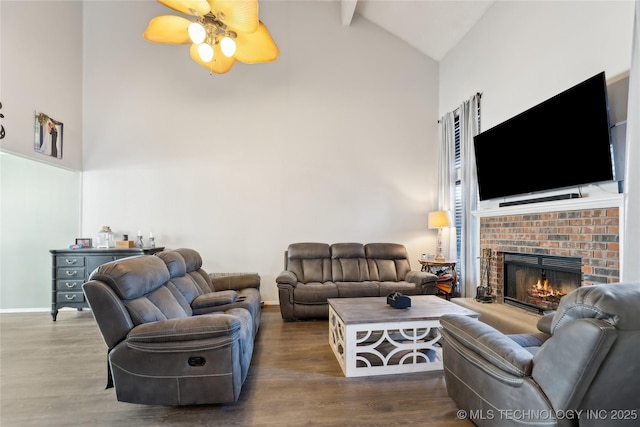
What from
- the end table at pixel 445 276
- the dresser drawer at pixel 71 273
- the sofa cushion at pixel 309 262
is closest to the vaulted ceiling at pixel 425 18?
the end table at pixel 445 276

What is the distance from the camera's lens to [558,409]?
1.20 metres

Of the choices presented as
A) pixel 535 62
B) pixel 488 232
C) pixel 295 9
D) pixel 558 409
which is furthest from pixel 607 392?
pixel 295 9

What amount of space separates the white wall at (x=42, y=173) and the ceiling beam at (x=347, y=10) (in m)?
3.91

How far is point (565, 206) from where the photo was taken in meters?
2.66

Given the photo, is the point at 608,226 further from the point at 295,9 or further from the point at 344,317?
the point at 295,9

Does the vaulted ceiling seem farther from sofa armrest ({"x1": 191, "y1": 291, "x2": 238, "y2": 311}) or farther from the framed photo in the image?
the framed photo

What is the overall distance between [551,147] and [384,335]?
7.68ft

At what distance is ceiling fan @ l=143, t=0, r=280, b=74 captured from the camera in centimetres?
224

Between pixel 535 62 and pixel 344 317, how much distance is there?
10.7ft

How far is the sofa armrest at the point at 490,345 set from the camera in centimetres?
137

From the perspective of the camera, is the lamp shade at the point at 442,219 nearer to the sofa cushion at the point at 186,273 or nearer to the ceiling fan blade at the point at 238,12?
the sofa cushion at the point at 186,273

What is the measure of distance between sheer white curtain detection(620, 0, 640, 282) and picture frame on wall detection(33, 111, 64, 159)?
590cm

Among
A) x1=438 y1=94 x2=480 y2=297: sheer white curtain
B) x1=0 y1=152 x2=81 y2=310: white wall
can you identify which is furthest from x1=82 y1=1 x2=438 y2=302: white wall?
x1=438 y1=94 x2=480 y2=297: sheer white curtain

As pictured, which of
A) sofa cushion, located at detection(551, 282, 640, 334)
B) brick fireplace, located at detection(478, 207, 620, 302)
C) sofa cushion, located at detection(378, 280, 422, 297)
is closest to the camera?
sofa cushion, located at detection(551, 282, 640, 334)
